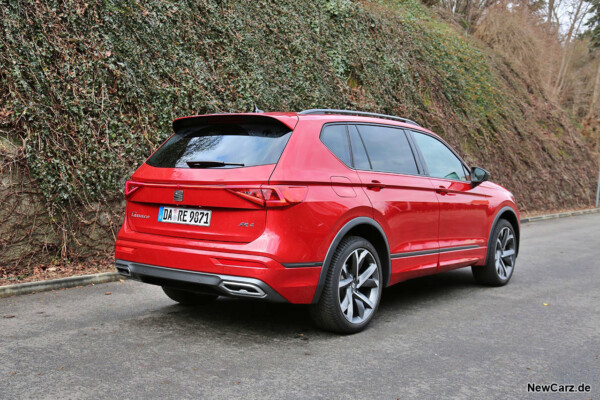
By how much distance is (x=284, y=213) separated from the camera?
407 centimetres

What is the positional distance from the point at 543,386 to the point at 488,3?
25817 mm

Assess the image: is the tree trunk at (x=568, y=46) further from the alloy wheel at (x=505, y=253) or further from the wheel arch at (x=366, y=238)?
the wheel arch at (x=366, y=238)

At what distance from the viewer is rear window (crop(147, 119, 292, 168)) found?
4273mm

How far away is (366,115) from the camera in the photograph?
215 inches

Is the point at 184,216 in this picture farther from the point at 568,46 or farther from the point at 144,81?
the point at 568,46

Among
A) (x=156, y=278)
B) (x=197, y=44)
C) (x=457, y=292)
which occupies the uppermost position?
(x=197, y=44)

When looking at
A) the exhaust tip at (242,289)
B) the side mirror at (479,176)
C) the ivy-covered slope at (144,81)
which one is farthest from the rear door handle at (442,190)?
the ivy-covered slope at (144,81)

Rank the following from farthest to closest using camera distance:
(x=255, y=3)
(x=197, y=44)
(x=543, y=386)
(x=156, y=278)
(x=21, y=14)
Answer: (x=255, y=3), (x=197, y=44), (x=21, y=14), (x=156, y=278), (x=543, y=386)

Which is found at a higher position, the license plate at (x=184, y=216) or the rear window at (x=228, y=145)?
the rear window at (x=228, y=145)

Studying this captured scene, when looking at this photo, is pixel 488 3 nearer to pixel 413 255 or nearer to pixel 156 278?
pixel 413 255

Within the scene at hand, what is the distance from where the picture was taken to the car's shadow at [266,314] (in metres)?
4.71

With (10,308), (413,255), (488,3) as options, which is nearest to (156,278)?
(10,308)

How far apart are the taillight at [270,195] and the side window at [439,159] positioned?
7.45ft

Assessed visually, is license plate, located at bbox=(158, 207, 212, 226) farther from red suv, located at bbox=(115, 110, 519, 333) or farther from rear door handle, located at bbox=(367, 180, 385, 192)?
rear door handle, located at bbox=(367, 180, 385, 192)
